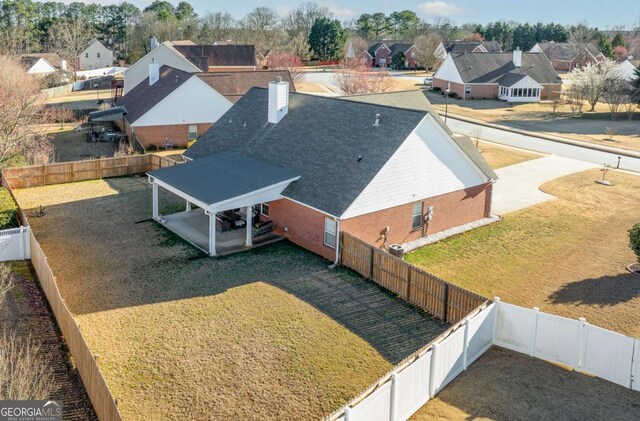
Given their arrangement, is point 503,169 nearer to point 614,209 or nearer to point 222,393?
point 614,209

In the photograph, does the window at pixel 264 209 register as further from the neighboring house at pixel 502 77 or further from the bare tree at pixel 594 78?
the neighboring house at pixel 502 77

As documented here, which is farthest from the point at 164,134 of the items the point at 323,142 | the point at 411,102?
the point at 323,142

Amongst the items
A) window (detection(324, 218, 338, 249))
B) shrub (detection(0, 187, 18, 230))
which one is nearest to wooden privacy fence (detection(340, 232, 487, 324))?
window (detection(324, 218, 338, 249))

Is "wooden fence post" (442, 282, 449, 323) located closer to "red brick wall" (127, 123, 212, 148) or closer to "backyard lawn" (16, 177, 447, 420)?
"backyard lawn" (16, 177, 447, 420)

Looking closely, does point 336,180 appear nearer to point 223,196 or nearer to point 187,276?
point 223,196

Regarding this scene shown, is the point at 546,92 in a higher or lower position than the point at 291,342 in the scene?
higher

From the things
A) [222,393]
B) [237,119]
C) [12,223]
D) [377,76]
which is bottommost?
[222,393]

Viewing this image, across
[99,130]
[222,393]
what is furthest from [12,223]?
[99,130]
